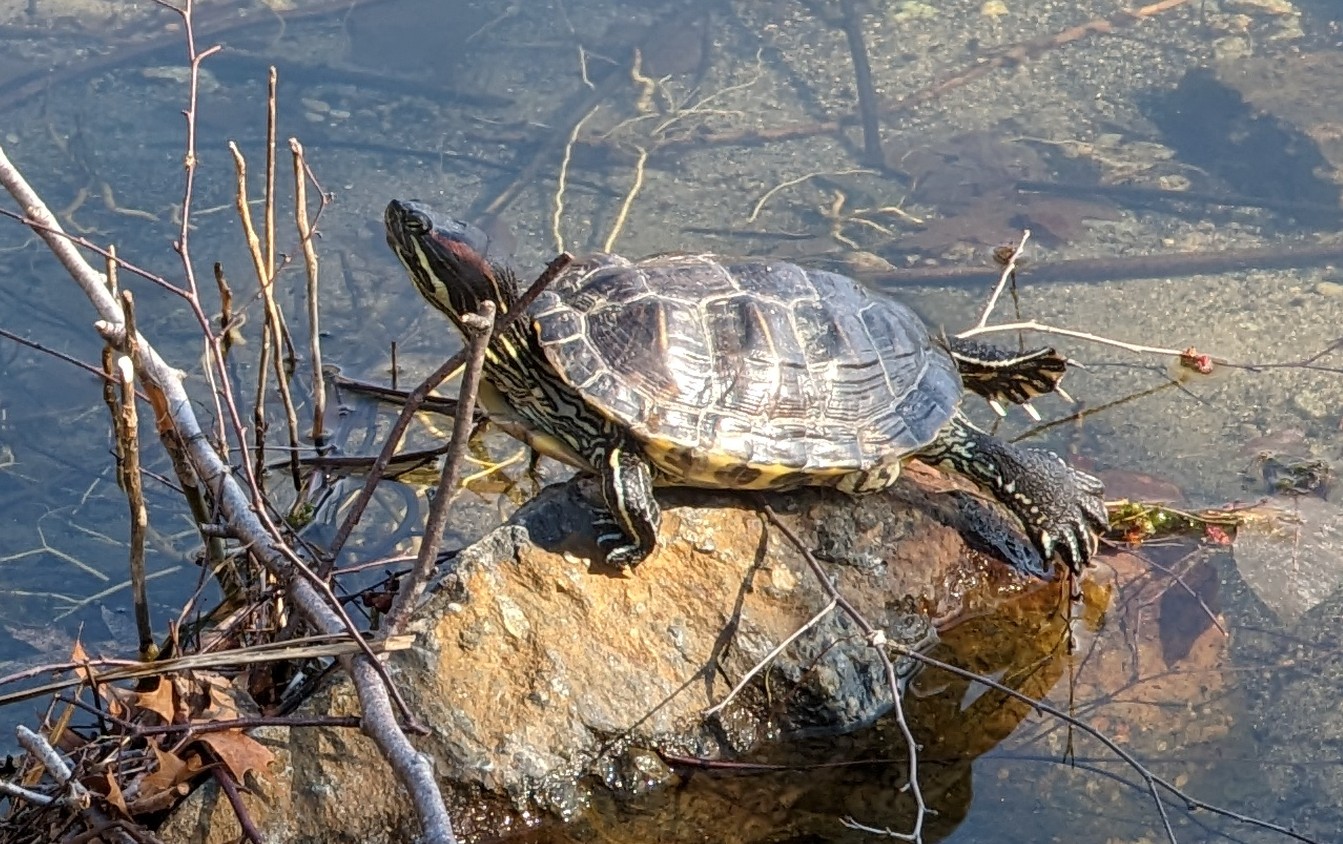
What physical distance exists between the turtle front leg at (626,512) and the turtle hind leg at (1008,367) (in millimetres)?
1277

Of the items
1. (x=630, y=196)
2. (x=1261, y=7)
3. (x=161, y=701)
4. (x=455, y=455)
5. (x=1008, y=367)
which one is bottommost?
(x=1261, y=7)

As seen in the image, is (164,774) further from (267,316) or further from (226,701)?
(267,316)

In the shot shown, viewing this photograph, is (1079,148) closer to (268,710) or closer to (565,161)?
(565,161)

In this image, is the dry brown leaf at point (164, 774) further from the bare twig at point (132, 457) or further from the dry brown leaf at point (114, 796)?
the bare twig at point (132, 457)

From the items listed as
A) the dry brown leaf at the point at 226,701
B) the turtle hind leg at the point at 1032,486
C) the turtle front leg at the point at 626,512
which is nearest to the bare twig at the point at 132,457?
the dry brown leaf at the point at 226,701

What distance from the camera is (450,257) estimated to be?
11.4 ft

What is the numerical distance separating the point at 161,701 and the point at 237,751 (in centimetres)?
19

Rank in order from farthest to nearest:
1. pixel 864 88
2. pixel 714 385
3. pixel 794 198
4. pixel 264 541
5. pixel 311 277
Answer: pixel 864 88, pixel 794 198, pixel 311 277, pixel 714 385, pixel 264 541

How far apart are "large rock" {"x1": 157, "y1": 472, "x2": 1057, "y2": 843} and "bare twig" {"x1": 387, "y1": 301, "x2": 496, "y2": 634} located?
0.47 meters

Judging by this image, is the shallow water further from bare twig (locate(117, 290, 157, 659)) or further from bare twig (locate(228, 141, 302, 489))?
bare twig (locate(117, 290, 157, 659))

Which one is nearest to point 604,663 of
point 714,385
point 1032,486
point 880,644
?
point 880,644

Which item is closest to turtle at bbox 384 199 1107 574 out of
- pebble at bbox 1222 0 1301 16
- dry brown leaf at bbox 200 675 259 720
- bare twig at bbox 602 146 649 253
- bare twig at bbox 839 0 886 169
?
dry brown leaf at bbox 200 675 259 720

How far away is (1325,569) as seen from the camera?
3969mm

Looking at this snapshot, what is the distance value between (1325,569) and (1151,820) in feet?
3.94
